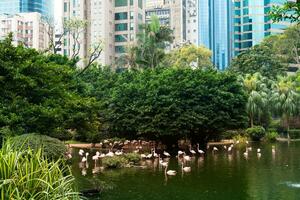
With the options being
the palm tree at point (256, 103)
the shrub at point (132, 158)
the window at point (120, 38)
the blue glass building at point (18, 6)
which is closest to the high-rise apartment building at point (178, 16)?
the window at point (120, 38)

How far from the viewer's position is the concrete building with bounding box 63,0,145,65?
208 feet

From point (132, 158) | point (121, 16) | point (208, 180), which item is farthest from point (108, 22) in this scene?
point (208, 180)

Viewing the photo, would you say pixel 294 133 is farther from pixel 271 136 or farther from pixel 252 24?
pixel 252 24

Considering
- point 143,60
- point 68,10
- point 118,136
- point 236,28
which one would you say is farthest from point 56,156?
point 236,28

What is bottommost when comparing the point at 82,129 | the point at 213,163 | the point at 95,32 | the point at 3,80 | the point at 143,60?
the point at 213,163

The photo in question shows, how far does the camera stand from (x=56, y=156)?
13.0 meters

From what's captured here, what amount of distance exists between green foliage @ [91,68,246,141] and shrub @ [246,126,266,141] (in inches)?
199

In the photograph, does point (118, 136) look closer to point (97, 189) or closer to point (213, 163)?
point (213, 163)

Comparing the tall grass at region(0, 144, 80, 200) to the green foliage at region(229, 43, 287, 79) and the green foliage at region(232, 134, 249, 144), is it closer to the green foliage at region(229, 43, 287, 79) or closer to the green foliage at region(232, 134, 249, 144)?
the green foliage at region(232, 134, 249, 144)

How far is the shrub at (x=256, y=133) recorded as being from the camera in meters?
32.9

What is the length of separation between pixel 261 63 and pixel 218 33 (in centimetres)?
4690

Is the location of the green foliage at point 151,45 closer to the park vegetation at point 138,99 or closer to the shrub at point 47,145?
the park vegetation at point 138,99

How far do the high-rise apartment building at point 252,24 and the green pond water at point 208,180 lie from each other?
7061cm

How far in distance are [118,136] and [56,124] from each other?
1129cm
